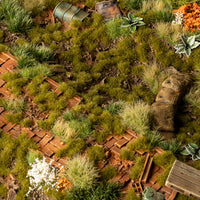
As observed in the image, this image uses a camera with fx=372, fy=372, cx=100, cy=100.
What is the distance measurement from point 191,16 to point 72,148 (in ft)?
17.3

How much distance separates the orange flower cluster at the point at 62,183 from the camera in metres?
6.95

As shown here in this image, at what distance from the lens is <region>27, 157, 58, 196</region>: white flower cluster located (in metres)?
7.03

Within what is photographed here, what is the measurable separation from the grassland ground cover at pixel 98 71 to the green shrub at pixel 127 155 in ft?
0.07

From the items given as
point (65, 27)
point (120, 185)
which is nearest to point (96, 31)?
point (65, 27)

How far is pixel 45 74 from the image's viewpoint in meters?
9.02

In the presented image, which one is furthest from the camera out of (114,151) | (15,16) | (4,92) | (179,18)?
(15,16)

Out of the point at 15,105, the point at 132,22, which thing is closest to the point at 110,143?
the point at 15,105

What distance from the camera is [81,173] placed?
6996 mm

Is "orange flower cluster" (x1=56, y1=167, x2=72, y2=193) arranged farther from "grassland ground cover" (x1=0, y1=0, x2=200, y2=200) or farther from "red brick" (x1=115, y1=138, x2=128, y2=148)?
"red brick" (x1=115, y1=138, x2=128, y2=148)

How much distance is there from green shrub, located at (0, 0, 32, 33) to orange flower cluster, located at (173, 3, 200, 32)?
170 inches

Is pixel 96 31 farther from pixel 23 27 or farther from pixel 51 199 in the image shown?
pixel 51 199

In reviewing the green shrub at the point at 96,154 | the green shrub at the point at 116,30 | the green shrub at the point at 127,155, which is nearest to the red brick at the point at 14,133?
the green shrub at the point at 96,154

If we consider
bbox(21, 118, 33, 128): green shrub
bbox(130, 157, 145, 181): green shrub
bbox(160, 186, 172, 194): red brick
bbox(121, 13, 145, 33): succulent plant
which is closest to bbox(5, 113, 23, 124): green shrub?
bbox(21, 118, 33, 128): green shrub

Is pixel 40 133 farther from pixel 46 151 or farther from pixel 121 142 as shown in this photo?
pixel 121 142
